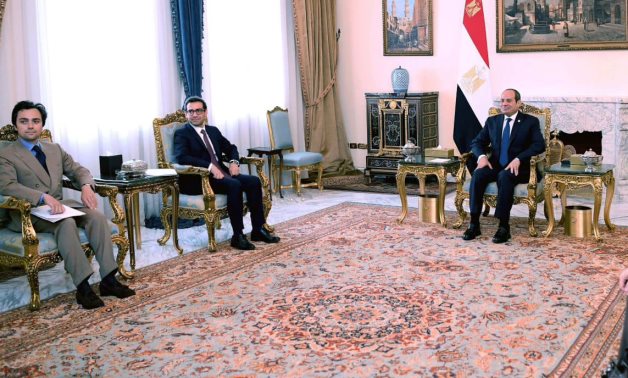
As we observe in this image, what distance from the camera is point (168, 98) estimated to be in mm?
8141

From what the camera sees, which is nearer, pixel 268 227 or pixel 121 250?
pixel 121 250

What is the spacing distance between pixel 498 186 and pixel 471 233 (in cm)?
46

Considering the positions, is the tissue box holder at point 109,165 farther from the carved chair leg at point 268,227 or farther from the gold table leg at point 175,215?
the carved chair leg at point 268,227

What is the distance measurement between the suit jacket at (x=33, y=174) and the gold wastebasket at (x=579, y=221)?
3.92 meters

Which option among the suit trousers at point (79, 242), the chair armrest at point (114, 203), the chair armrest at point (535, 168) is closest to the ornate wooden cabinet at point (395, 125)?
the chair armrest at point (535, 168)

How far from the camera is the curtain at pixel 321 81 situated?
10.1 m

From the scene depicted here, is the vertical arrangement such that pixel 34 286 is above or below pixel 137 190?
below

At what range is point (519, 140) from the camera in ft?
23.1

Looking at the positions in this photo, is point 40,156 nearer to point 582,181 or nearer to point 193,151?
point 193,151

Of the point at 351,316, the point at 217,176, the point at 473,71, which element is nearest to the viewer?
the point at 351,316

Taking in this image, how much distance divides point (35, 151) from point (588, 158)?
→ 441 centimetres

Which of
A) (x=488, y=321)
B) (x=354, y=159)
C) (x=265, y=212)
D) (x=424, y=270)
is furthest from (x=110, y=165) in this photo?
(x=354, y=159)

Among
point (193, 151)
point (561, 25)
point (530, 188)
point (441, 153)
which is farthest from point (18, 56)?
point (561, 25)

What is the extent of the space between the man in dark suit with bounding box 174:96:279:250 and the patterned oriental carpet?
0.25 metres
